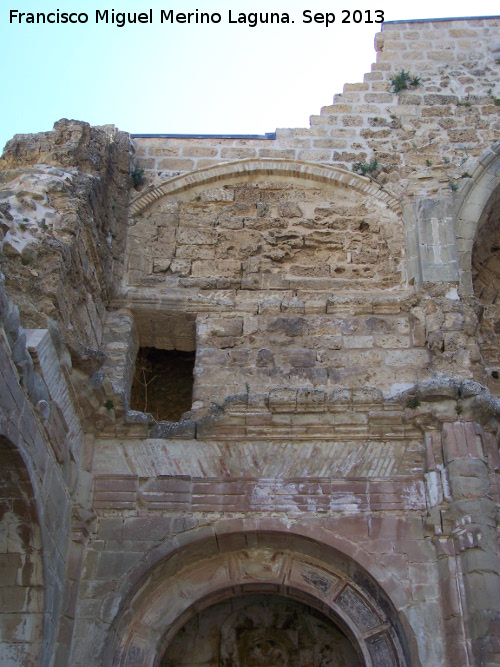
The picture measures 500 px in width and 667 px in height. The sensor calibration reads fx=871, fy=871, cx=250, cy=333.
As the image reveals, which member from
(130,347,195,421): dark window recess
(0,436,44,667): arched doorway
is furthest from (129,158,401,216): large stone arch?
(0,436,44,667): arched doorway

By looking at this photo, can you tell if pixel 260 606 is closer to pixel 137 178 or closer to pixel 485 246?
pixel 137 178

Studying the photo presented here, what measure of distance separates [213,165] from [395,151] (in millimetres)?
1832

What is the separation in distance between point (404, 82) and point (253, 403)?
170 inches

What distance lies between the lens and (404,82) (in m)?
9.16

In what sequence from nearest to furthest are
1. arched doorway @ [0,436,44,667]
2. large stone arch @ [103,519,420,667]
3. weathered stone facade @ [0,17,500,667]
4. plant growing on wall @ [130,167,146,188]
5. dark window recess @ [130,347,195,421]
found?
arched doorway @ [0,436,44,667] < weathered stone facade @ [0,17,500,667] < large stone arch @ [103,519,420,667] < dark window recess @ [130,347,195,421] < plant growing on wall @ [130,167,146,188]

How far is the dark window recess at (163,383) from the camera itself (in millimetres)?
8359

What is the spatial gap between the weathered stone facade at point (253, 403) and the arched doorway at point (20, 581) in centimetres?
Result: 1

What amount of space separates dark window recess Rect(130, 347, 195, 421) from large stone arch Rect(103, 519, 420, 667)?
2220mm

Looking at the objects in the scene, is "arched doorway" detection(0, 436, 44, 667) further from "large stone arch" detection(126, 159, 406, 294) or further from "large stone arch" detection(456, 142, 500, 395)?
"large stone arch" detection(456, 142, 500, 395)

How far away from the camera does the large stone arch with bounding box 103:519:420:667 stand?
593 centimetres

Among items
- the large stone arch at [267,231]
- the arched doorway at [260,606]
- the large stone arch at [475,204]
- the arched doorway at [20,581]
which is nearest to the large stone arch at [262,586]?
the arched doorway at [260,606]

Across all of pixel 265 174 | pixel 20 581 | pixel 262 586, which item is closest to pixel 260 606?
pixel 262 586

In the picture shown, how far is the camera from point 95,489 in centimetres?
645

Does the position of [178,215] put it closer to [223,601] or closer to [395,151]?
[395,151]
